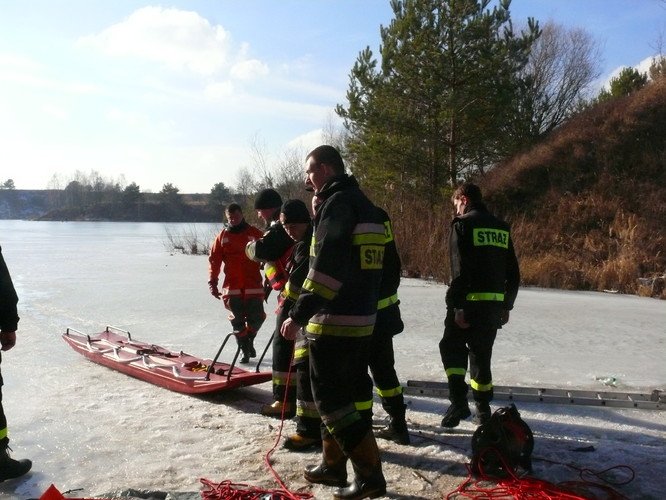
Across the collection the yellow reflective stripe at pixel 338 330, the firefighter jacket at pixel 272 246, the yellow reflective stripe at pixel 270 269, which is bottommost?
the yellow reflective stripe at pixel 338 330

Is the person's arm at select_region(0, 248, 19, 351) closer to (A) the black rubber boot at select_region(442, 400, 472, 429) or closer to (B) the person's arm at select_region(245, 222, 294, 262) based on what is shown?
(B) the person's arm at select_region(245, 222, 294, 262)

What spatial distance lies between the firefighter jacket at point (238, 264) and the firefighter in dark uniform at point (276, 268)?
1362mm

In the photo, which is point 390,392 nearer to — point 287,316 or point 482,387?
point 482,387

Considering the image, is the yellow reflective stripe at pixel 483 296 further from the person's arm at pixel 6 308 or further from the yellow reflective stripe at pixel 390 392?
the person's arm at pixel 6 308

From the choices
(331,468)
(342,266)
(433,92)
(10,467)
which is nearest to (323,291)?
(342,266)

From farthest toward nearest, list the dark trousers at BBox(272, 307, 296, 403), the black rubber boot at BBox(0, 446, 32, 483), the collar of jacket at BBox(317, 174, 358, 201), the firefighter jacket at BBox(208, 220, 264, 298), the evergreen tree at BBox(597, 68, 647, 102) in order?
1. the evergreen tree at BBox(597, 68, 647, 102)
2. the firefighter jacket at BBox(208, 220, 264, 298)
3. the dark trousers at BBox(272, 307, 296, 403)
4. the black rubber boot at BBox(0, 446, 32, 483)
5. the collar of jacket at BBox(317, 174, 358, 201)

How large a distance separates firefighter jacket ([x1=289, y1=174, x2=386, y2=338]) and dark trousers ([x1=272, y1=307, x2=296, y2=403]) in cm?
116

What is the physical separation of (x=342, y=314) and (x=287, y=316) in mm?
1129

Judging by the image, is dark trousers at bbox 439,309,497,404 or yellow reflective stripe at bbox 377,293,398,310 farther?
dark trousers at bbox 439,309,497,404

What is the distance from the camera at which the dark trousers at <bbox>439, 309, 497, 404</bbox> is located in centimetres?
425

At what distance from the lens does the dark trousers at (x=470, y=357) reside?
4.25m


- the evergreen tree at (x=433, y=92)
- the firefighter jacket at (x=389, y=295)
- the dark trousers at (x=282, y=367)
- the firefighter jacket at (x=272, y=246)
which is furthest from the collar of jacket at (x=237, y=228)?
the evergreen tree at (x=433, y=92)

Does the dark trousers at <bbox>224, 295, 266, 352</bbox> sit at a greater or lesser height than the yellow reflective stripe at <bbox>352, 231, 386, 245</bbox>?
lesser

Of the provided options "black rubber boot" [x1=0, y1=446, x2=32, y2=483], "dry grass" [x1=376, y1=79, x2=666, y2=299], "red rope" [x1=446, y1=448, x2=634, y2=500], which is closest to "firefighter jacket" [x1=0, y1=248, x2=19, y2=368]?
"black rubber boot" [x1=0, y1=446, x2=32, y2=483]
